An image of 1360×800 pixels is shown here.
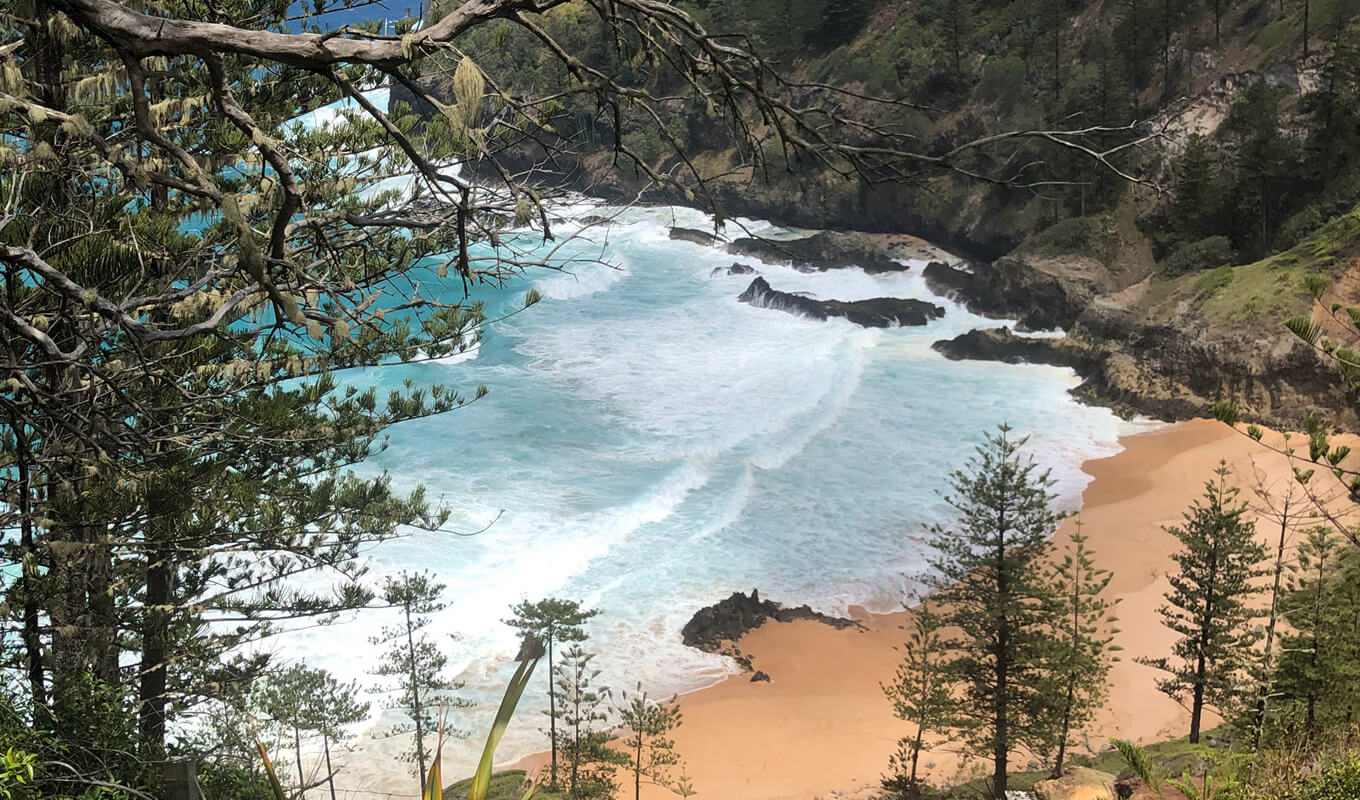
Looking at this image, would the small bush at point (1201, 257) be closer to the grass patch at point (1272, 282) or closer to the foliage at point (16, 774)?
the grass patch at point (1272, 282)

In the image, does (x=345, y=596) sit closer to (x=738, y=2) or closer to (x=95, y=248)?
(x=95, y=248)

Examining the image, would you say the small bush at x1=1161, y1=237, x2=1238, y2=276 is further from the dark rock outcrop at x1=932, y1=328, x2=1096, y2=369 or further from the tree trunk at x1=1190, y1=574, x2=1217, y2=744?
the tree trunk at x1=1190, y1=574, x2=1217, y2=744

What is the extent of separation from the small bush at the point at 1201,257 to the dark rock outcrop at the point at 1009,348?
3.27 metres

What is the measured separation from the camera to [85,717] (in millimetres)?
3969

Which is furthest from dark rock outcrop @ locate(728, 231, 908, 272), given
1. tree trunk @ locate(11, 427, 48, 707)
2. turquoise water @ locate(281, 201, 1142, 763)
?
tree trunk @ locate(11, 427, 48, 707)

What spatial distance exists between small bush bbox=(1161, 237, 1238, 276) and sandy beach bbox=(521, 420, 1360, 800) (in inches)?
357

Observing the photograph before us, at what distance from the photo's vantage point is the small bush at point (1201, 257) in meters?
24.8

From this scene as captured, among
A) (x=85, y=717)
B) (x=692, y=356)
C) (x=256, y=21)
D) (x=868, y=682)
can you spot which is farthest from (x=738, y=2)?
(x=85, y=717)

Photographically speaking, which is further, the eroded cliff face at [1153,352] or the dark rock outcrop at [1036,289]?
the dark rock outcrop at [1036,289]

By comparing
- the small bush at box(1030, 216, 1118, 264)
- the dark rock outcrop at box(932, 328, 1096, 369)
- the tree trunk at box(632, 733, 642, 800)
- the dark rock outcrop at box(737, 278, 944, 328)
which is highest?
the small bush at box(1030, 216, 1118, 264)

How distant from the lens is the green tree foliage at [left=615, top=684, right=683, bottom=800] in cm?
1156

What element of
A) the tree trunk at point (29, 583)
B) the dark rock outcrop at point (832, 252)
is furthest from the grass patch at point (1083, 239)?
the tree trunk at point (29, 583)

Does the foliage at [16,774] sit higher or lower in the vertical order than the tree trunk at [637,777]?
higher

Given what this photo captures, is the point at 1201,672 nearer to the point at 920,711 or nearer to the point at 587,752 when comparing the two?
the point at 920,711
